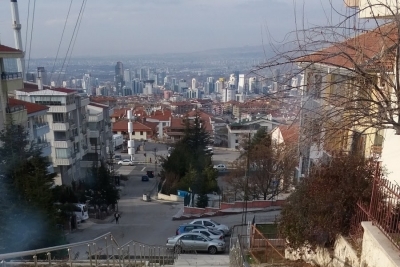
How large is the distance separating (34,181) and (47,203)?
2.69 feet

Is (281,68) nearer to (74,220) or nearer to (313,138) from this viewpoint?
(313,138)

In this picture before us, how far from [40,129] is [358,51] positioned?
76.8ft

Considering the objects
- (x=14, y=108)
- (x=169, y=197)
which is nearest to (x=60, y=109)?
(x=14, y=108)

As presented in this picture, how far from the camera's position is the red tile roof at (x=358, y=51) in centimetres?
467

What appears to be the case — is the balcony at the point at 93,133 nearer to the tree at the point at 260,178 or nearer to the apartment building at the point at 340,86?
the tree at the point at 260,178

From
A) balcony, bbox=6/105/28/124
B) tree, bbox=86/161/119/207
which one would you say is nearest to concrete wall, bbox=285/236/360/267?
tree, bbox=86/161/119/207

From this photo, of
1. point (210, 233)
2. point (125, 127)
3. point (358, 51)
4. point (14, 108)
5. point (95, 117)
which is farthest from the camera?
point (125, 127)

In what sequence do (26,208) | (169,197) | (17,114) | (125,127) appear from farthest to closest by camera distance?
1. (125,127)
2. (169,197)
3. (17,114)
4. (26,208)

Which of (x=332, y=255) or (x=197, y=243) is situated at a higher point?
(x=332, y=255)

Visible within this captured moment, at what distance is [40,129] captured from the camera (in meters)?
24.7

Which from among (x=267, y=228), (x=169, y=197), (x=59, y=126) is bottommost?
(x=169, y=197)

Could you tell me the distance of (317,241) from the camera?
24.9ft

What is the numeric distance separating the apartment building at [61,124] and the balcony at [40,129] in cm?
250

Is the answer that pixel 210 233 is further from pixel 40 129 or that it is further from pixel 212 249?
pixel 40 129
